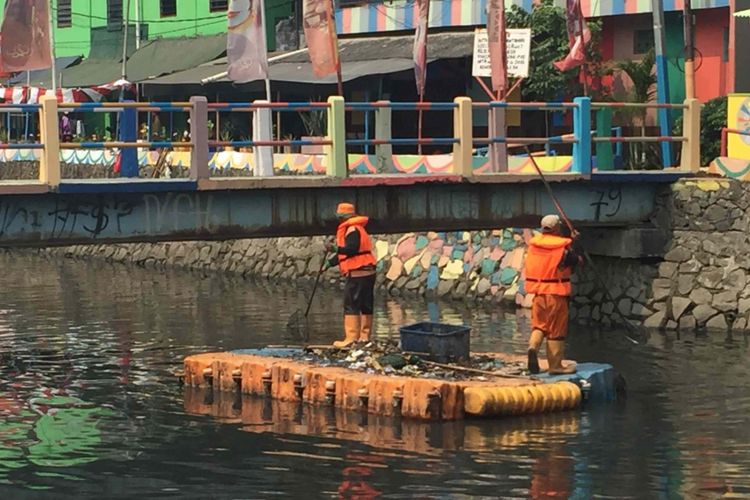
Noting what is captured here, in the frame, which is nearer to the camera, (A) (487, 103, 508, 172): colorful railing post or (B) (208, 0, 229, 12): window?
(A) (487, 103, 508, 172): colorful railing post

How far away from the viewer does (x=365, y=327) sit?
72.2ft

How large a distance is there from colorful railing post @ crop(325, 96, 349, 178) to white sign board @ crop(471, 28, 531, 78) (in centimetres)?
803

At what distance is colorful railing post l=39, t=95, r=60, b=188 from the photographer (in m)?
22.1

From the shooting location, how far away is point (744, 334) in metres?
27.0

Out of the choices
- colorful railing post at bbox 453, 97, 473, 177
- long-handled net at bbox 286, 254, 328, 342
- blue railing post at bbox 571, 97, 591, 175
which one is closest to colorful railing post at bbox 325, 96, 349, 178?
colorful railing post at bbox 453, 97, 473, 177

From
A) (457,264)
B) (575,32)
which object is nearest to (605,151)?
(575,32)

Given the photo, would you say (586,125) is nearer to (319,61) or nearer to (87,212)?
(319,61)

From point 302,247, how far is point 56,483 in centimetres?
2266

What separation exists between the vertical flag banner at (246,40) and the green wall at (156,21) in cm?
2466

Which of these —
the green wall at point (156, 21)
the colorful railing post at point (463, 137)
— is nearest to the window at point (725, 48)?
the colorful railing post at point (463, 137)

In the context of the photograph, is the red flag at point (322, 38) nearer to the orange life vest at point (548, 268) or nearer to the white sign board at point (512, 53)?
the white sign board at point (512, 53)

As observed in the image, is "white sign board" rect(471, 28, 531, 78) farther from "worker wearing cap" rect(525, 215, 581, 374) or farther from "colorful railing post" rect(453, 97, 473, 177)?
"worker wearing cap" rect(525, 215, 581, 374)

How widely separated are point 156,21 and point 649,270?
117ft

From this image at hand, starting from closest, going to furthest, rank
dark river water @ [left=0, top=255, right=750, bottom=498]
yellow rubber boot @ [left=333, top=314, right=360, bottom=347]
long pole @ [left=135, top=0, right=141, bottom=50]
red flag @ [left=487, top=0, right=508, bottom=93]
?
dark river water @ [left=0, top=255, right=750, bottom=498], yellow rubber boot @ [left=333, top=314, right=360, bottom=347], red flag @ [left=487, top=0, right=508, bottom=93], long pole @ [left=135, top=0, right=141, bottom=50]
